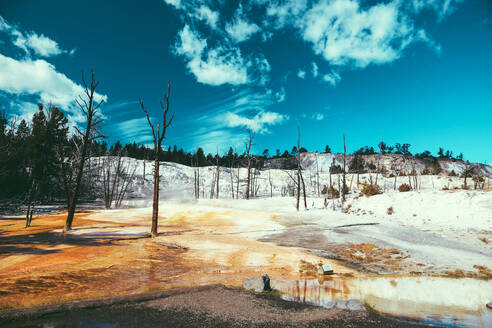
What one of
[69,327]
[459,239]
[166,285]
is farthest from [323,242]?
[69,327]

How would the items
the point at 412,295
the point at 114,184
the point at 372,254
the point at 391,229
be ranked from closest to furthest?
the point at 412,295
the point at 372,254
the point at 391,229
the point at 114,184

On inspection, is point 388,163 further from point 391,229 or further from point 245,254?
point 245,254

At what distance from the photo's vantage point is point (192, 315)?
5.59 meters

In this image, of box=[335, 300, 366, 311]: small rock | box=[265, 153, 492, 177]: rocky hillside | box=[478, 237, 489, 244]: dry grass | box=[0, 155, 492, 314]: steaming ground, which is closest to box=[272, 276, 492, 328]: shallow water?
box=[335, 300, 366, 311]: small rock

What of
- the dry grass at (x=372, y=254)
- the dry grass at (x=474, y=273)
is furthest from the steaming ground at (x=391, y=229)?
the dry grass at (x=474, y=273)

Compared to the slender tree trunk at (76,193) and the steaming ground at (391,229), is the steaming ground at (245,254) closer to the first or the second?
the steaming ground at (391,229)

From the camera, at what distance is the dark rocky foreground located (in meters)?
5.12

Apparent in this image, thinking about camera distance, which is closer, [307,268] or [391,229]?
[307,268]

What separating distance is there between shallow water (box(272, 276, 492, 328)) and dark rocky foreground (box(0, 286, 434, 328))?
2.56 ft

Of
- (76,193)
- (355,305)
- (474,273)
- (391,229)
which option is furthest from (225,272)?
(391,229)

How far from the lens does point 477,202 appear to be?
20.6 metres

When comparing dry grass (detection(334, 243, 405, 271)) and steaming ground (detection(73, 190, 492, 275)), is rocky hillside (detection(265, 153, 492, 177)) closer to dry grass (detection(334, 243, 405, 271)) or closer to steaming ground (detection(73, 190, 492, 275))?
steaming ground (detection(73, 190, 492, 275))

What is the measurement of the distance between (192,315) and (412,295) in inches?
252

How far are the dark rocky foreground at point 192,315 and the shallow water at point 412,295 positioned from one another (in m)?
0.78
